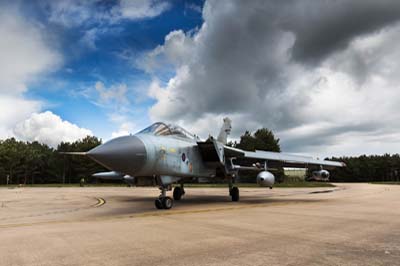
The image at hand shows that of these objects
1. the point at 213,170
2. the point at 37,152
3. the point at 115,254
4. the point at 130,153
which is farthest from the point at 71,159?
the point at 115,254

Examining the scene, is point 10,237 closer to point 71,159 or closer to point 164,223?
point 164,223

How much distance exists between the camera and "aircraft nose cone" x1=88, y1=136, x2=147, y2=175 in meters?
8.34

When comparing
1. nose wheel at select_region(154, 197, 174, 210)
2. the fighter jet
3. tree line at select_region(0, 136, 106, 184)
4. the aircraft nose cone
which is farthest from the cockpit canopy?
tree line at select_region(0, 136, 106, 184)

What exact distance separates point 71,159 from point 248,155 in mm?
58897

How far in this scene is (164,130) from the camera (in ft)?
36.7

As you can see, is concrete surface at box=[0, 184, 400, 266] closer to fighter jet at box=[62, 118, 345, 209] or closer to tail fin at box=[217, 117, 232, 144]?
fighter jet at box=[62, 118, 345, 209]

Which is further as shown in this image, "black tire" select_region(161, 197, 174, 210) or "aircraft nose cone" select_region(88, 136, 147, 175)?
"black tire" select_region(161, 197, 174, 210)

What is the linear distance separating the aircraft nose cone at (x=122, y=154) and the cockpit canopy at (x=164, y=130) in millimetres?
1485

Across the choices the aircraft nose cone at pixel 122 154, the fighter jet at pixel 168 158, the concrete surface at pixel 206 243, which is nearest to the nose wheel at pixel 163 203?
the fighter jet at pixel 168 158

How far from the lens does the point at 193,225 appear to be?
7.14 m

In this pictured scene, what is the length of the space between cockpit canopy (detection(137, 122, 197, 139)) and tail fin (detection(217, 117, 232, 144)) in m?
6.59

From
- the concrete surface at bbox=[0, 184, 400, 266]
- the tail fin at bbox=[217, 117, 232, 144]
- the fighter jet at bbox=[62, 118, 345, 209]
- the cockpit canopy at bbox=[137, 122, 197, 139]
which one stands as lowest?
the concrete surface at bbox=[0, 184, 400, 266]

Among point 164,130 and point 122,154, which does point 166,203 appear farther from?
point 122,154

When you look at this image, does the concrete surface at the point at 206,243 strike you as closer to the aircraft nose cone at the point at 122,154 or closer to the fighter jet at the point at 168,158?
the aircraft nose cone at the point at 122,154
